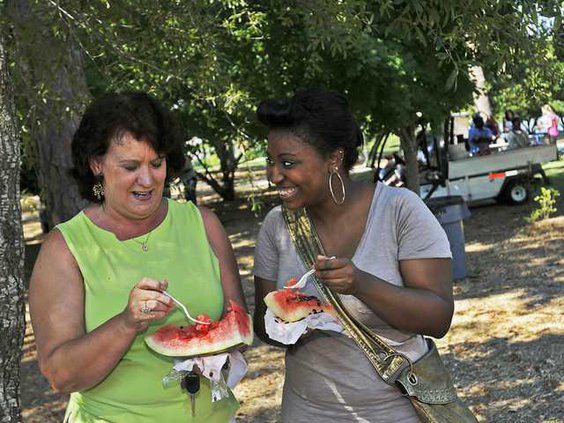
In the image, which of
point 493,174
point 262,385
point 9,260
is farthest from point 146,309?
point 493,174

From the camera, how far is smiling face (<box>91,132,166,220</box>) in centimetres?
272

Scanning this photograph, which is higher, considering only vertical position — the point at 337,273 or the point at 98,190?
the point at 98,190

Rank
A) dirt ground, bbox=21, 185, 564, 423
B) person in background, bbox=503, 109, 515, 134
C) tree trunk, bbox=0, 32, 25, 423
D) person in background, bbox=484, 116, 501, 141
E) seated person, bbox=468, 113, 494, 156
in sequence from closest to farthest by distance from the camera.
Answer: tree trunk, bbox=0, 32, 25, 423
dirt ground, bbox=21, 185, 564, 423
seated person, bbox=468, 113, 494, 156
person in background, bbox=484, 116, 501, 141
person in background, bbox=503, 109, 515, 134

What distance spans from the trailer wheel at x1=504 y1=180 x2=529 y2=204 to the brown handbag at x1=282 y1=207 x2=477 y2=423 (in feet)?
50.0

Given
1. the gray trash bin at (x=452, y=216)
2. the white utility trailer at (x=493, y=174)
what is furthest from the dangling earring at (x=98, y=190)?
the white utility trailer at (x=493, y=174)

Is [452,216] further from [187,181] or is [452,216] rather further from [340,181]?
[340,181]

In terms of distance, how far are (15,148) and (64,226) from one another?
659mm

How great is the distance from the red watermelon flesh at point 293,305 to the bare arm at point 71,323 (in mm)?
516

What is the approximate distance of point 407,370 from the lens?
2.83 meters

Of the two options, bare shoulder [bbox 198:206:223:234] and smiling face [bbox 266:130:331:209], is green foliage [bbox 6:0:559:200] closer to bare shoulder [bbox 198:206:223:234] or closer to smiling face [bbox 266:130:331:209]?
smiling face [bbox 266:130:331:209]

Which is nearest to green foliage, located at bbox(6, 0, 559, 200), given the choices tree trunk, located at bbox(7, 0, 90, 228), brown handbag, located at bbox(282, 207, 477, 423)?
tree trunk, located at bbox(7, 0, 90, 228)

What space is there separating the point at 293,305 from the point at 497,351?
5.58 metres

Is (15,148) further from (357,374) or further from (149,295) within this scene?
(357,374)

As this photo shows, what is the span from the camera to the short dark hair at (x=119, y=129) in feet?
9.01
